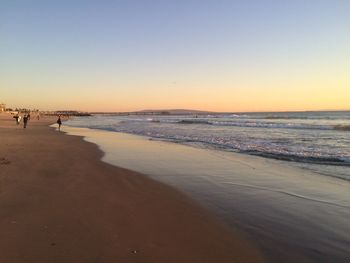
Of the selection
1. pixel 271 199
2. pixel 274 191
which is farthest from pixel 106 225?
pixel 274 191

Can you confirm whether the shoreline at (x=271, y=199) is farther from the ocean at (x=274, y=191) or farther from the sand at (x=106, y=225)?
the sand at (x=106, y=225)

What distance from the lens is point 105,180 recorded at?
31.9 ft

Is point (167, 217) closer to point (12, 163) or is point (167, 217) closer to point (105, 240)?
point (105, 240)

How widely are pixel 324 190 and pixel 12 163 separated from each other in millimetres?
9198

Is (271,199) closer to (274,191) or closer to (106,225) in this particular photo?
(274,191)

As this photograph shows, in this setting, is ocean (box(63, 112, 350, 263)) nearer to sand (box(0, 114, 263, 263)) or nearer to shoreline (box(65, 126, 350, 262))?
shoreline (box(65, 126, 350, 262))

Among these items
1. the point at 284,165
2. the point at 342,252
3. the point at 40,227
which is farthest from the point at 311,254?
the point at 284,165

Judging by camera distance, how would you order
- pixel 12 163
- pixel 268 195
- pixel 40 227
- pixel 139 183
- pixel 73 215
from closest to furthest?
pixel 40 227
pixel 73 215
pixel 268 195
pixel 139 183
pixel 12 163

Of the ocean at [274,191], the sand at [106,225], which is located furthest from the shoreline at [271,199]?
the sand at [106,225]

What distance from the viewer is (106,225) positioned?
18.9 ft

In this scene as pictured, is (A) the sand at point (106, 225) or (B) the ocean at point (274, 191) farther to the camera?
(B) the ocean at point (274, 191)

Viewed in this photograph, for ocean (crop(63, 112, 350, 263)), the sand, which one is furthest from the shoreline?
the sand

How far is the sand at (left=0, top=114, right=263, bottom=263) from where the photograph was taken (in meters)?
4.66

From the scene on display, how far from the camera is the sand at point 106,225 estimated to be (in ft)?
15.3
